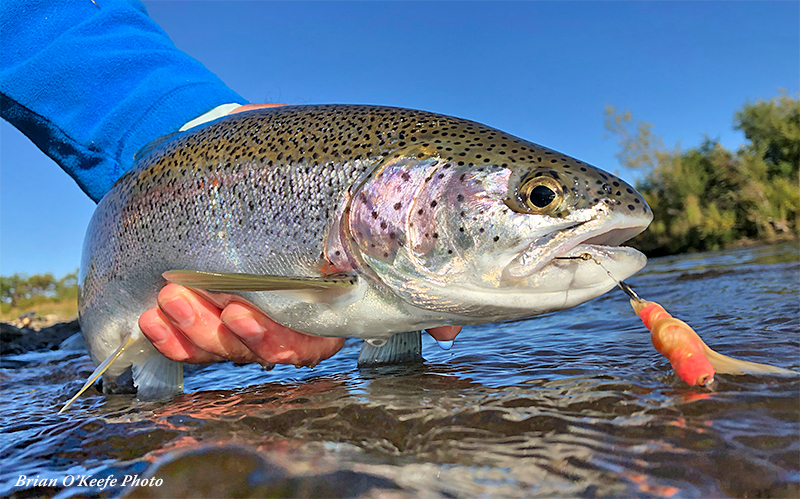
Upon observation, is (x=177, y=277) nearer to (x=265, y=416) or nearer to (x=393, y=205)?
(x=265, y=416)

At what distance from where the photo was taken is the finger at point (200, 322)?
263 cm

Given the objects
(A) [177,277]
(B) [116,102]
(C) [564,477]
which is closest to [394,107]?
(A) [177,277]

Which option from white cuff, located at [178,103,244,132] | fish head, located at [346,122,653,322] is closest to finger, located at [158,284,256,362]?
fish head, located at [346,122,653,322]

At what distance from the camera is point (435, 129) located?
7.85 feet

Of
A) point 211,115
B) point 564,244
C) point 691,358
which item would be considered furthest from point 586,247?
point 211,115

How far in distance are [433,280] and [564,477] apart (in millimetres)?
991

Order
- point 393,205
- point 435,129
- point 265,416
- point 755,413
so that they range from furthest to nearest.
Result: point 435,129
point 393,205
point 265,416
point 755,413

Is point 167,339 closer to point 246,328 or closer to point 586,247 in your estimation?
point 246,328

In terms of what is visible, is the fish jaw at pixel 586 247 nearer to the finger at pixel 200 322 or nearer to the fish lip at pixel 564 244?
the fish lip at pixel 564 244

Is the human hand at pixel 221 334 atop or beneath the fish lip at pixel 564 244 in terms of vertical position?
beneath

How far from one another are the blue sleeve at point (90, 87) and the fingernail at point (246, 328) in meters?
2.30

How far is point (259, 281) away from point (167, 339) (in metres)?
1.14

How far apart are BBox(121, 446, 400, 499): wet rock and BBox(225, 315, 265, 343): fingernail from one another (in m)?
0.91

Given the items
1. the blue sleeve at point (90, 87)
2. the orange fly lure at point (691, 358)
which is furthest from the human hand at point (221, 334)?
the blue sleeve at point (90, 87)
